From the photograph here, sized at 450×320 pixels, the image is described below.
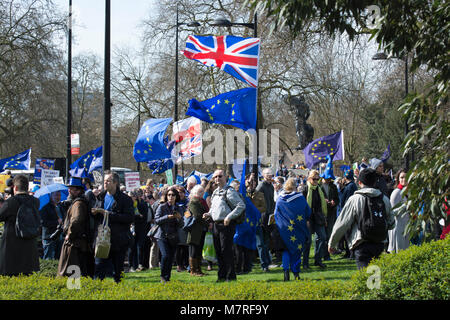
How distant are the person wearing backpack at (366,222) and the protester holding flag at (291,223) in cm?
271

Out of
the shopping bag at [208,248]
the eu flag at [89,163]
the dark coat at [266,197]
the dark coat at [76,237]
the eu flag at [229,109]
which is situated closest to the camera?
the dark coat at [76,237]

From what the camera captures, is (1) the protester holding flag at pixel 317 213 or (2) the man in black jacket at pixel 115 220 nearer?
(2) the man in black jacket at pixel 115 220

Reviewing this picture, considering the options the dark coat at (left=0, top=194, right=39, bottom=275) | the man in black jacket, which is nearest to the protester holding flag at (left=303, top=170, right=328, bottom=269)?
the man in black jacket

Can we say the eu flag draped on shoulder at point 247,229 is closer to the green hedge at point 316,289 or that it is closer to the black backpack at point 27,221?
the black backpack at point 27,221

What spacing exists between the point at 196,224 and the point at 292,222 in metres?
2.07

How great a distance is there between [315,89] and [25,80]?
12896 millimetres

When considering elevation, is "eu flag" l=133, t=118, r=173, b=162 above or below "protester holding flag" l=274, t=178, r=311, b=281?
above

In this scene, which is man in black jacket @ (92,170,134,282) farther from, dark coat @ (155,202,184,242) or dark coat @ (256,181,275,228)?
dark coat @ (256,181,275,228)

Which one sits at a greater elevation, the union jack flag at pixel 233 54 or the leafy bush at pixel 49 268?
the union jack flag at pixel 233 54

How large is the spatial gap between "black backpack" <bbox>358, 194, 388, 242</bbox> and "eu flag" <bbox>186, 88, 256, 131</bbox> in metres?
5.12

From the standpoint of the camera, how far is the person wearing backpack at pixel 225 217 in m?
10.2

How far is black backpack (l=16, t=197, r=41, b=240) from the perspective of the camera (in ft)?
27.1

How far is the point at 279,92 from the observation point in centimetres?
2741

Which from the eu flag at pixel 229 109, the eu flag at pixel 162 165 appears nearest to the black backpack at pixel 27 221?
the eu flag at pixel 229 109
